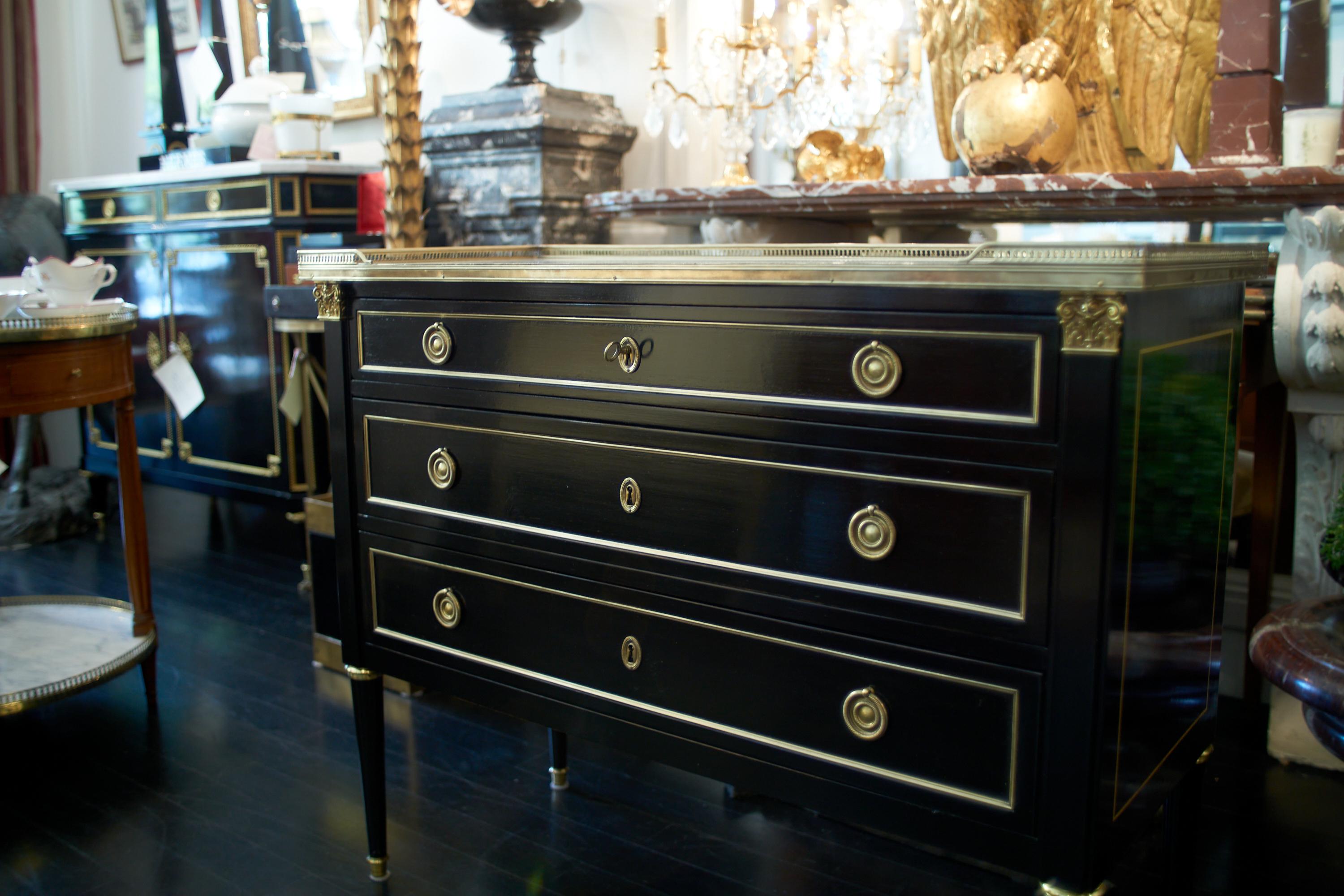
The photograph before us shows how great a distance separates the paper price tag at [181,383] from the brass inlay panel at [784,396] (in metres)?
2.40

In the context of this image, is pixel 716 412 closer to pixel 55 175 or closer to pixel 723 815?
pixel 723 815

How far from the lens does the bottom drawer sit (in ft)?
3.82

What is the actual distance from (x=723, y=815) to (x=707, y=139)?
173 centimetres

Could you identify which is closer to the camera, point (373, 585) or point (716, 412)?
point (716, 412)

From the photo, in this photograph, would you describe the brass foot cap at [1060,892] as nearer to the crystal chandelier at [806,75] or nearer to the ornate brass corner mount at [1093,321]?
the ornate brass corner mount at [1093,321]

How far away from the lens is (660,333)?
132cm

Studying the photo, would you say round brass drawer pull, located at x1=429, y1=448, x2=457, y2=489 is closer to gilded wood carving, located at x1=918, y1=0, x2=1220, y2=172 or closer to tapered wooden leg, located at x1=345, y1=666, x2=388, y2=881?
tapered wooden leg, located at x1=345, y1=666, x2=388, y2=881

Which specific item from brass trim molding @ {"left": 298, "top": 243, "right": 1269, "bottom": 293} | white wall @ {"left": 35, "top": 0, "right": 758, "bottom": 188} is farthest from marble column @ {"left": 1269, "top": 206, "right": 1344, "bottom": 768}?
white wall @ {"left": 35, "top": 0, "right": 758, "bottom": 188}

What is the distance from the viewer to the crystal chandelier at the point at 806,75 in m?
2.32

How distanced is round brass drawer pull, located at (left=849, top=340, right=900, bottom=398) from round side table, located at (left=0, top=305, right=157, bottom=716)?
1.71 metres

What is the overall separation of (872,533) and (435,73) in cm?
289

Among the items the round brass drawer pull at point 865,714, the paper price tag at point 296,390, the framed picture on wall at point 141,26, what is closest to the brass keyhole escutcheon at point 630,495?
the round brass drawer pull at point 865,714

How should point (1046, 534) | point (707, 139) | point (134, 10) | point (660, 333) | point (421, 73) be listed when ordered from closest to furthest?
point (1046, 534) < point (660, 333) < point (707, 139) < point (421, 73) < point (134, 10)

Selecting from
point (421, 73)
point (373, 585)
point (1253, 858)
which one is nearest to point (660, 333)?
point (373, 585)
